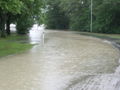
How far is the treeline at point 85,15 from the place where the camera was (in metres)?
54.4

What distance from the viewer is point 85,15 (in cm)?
6606

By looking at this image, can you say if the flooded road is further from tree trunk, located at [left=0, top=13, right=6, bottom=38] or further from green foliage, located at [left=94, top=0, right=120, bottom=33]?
green foliage, located at [left=94, top=0, right=120, bottom=33]

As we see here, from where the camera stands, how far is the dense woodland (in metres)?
34.8

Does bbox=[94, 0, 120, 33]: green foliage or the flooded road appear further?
bbox=[94, 0, 120, 33]: green foliage

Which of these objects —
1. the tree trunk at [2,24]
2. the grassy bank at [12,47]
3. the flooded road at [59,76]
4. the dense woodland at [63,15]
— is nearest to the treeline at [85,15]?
the dense woodland at [63,15]

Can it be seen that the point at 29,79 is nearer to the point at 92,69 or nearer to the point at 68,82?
the point at 68,82

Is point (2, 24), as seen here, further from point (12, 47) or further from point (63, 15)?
point (63, 15)

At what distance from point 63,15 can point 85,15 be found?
735 inches

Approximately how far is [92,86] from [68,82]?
46.0 inches

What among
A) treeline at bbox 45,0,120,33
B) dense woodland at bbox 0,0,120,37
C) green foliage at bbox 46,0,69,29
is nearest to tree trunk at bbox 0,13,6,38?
dense woodland at bbox 0,0,120,37

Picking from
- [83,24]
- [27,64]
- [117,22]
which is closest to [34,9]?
[27,64]

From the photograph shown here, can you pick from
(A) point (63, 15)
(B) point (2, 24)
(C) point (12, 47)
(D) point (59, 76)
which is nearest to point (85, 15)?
(A) point (63, 15)

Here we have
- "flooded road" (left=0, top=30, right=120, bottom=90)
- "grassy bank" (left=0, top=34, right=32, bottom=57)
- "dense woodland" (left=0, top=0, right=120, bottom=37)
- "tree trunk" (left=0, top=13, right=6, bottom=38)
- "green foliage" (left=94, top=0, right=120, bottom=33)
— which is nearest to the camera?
"flooded road" (left=0, top=30, right=120, bottom=90)

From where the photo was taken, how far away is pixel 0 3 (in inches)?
693
